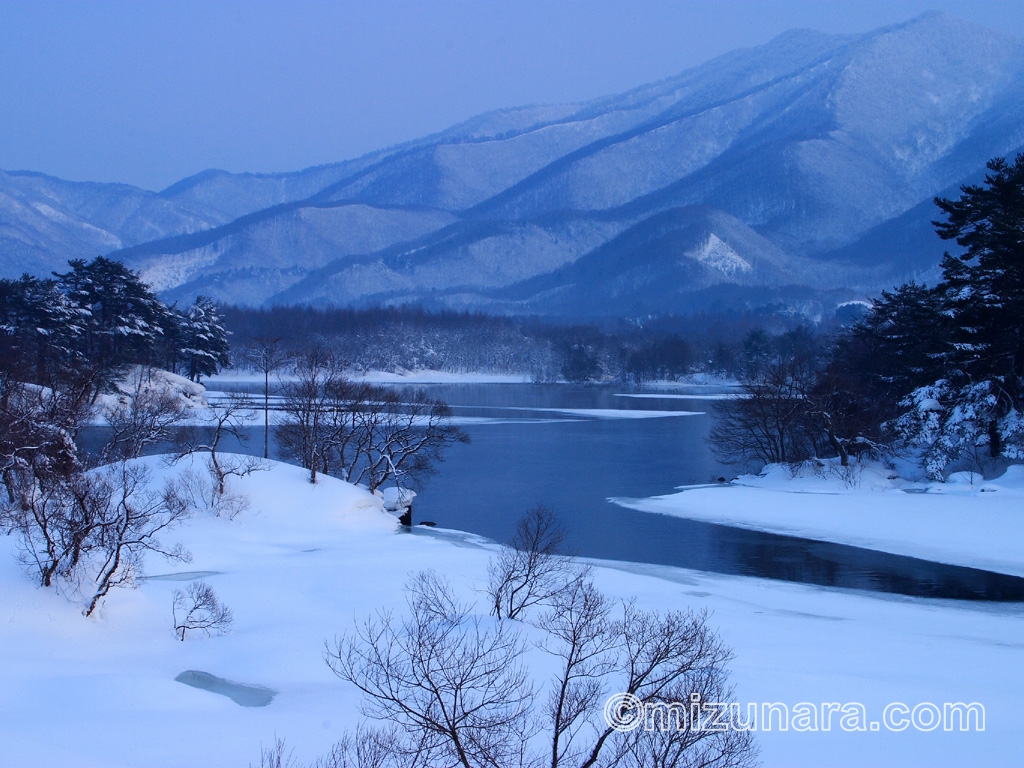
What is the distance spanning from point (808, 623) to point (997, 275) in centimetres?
2264

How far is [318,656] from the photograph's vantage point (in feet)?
42.3

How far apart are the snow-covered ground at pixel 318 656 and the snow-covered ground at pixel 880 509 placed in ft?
22.9

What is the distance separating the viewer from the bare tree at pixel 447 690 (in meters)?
7.48

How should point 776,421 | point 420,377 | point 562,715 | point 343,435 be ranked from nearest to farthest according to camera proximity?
point 562,715, point 343,435, point 776,421, point 420,377

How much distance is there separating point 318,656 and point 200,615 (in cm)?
303

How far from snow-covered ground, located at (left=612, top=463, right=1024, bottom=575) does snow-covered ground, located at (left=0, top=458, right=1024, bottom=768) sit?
275 inches

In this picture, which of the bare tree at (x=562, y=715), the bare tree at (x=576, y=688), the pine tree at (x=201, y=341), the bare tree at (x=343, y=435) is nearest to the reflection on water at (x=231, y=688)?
the bare tree at (x=562, y=715)

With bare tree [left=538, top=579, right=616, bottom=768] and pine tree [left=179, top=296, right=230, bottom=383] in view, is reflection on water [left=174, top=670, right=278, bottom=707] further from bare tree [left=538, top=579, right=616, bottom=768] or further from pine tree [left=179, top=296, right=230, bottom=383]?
pine tree [left=179, top=296, right=230, bottom=383]

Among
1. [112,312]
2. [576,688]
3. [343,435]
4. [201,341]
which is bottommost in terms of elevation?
[576,688]

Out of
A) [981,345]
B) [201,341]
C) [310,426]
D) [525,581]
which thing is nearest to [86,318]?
[201,341]

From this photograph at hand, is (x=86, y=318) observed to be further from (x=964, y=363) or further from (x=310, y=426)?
(x=964, y=363)

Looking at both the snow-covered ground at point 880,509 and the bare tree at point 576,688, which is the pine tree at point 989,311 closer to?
the snow-covered ground at point 880,509

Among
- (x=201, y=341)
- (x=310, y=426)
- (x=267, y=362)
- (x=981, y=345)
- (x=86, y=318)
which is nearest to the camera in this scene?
(x=981, y=345)

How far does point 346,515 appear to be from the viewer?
2806cm
